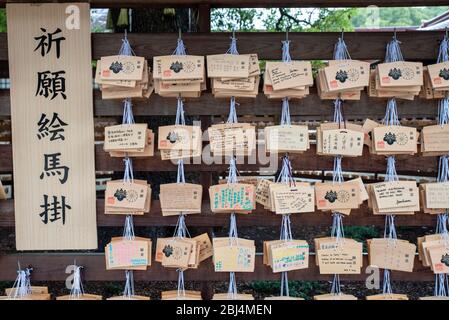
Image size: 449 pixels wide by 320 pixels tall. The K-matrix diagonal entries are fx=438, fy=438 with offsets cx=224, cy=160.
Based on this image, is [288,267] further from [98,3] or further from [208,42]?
[98,3]

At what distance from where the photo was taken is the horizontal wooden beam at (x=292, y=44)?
2.75m

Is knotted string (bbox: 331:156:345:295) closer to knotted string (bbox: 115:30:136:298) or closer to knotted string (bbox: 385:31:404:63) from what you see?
knotted string (bbox: 385:31:404:63)

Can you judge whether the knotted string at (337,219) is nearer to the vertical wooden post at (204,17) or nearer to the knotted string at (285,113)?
the knotted string at (285,113)

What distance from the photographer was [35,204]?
2732mm

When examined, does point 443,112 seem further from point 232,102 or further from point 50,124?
point 50,124

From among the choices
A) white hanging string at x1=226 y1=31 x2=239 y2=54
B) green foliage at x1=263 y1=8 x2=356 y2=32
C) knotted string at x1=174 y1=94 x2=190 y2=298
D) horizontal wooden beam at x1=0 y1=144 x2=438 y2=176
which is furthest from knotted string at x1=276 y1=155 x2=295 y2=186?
green foliage at x1=263 y1=8 x2=356 y2=32

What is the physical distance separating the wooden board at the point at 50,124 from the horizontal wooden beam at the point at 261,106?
15cm

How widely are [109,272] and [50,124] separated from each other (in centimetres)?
102

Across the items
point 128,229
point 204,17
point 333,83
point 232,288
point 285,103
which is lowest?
point 232,288

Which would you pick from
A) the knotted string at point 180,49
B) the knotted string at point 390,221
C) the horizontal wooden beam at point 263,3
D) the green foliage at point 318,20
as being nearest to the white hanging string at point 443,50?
the horizontal wooden beam at point 263,3

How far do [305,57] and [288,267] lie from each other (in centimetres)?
132

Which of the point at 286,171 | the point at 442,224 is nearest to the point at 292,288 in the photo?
the point at 442,224

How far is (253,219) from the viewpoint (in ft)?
9.25
